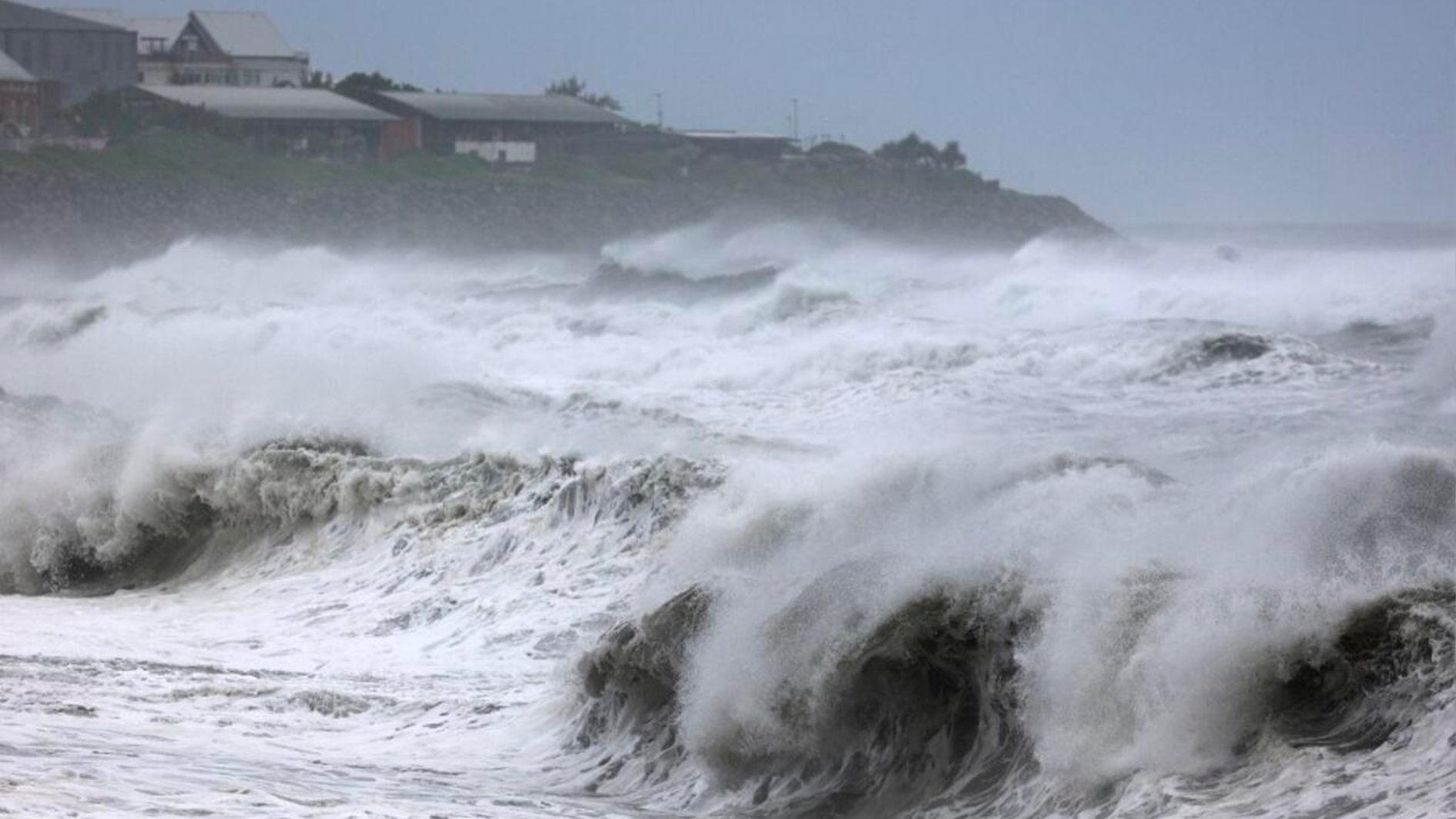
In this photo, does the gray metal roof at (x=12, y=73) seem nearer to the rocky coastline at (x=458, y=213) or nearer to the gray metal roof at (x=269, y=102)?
the gray metal roof at (x=269, y=102)

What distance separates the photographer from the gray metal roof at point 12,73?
82812mm

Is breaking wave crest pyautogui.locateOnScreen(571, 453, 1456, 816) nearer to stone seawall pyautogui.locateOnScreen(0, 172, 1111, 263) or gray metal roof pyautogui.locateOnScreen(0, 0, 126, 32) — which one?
stone seawall pyautogui.locateOnScreen(0, 172, 1111, 263)

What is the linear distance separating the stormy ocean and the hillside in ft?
145

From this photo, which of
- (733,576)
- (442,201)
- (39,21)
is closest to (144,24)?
(39,21)

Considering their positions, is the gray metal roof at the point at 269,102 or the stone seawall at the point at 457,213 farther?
the gray metal roof at the point at 269,102

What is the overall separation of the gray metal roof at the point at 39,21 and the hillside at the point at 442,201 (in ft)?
33.7

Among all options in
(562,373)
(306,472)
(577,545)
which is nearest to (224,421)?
(306,472)

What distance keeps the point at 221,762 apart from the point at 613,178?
86.1 m

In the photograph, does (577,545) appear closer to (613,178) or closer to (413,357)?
(413,357)

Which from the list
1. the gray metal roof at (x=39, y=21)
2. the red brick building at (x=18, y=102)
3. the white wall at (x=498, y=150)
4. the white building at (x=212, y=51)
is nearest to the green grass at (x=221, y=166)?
the white wall at (x=498, y=150)

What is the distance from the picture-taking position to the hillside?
73812mm

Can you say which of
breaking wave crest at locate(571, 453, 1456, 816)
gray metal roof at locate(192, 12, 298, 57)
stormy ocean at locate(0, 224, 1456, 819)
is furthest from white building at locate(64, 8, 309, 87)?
breaking wave crest at locate(571, 453, 1456, 816)

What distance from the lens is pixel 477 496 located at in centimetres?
1809

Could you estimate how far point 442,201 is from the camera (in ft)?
283
